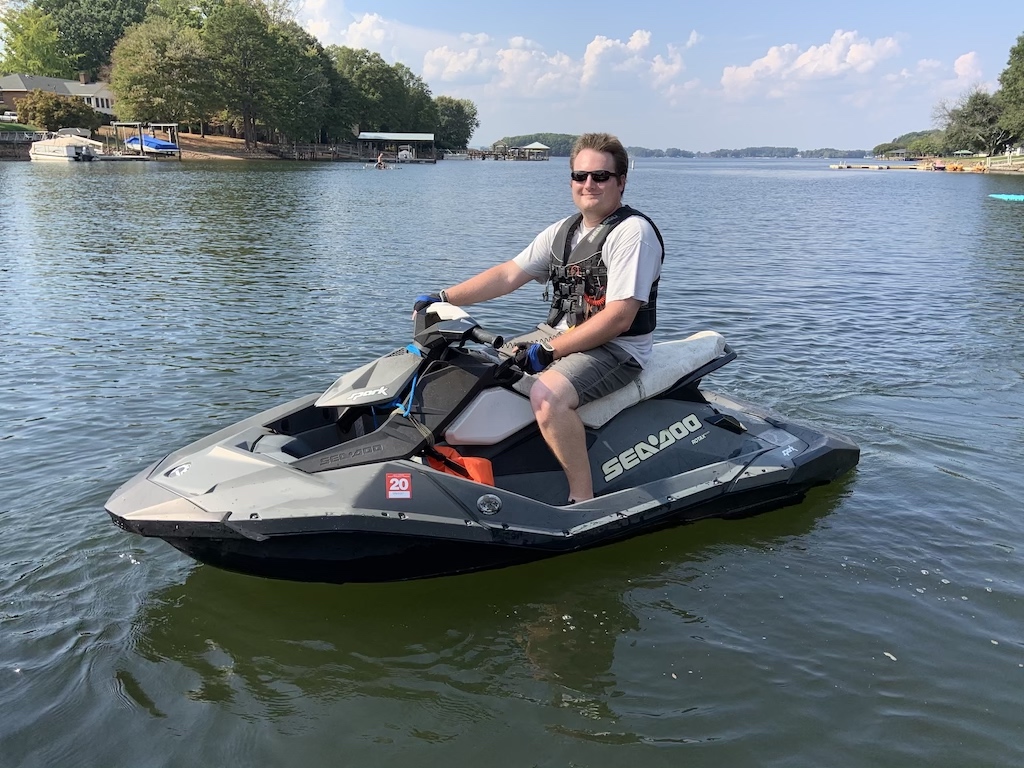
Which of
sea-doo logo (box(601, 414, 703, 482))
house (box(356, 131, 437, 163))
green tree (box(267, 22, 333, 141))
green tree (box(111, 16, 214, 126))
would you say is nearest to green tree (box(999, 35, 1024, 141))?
house (box(356, 131, 437, 163))

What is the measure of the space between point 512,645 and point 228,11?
86288 millimetres

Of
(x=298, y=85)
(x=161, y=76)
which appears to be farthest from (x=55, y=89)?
(x=298, y=85)

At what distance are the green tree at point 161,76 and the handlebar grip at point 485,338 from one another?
240 ft

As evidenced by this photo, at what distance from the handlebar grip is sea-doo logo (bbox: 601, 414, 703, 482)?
1090 millimetres

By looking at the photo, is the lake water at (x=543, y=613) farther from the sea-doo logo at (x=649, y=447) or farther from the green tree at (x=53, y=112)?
the green tree at (x=53, y=112)

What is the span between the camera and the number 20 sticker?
3867mm

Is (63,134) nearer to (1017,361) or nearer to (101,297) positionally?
(101,297)

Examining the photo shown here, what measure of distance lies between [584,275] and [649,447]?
114 cm

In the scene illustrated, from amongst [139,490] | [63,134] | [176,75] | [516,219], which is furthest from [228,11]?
[139,490]

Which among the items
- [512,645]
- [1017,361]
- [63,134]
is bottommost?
[512,645]

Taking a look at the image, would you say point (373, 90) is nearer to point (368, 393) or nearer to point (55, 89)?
point (55, 89)

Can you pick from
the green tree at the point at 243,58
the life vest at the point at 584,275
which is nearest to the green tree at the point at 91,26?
the green tree at the point at 243,58

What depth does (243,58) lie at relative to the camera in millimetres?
77000

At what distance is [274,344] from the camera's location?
960 cm
